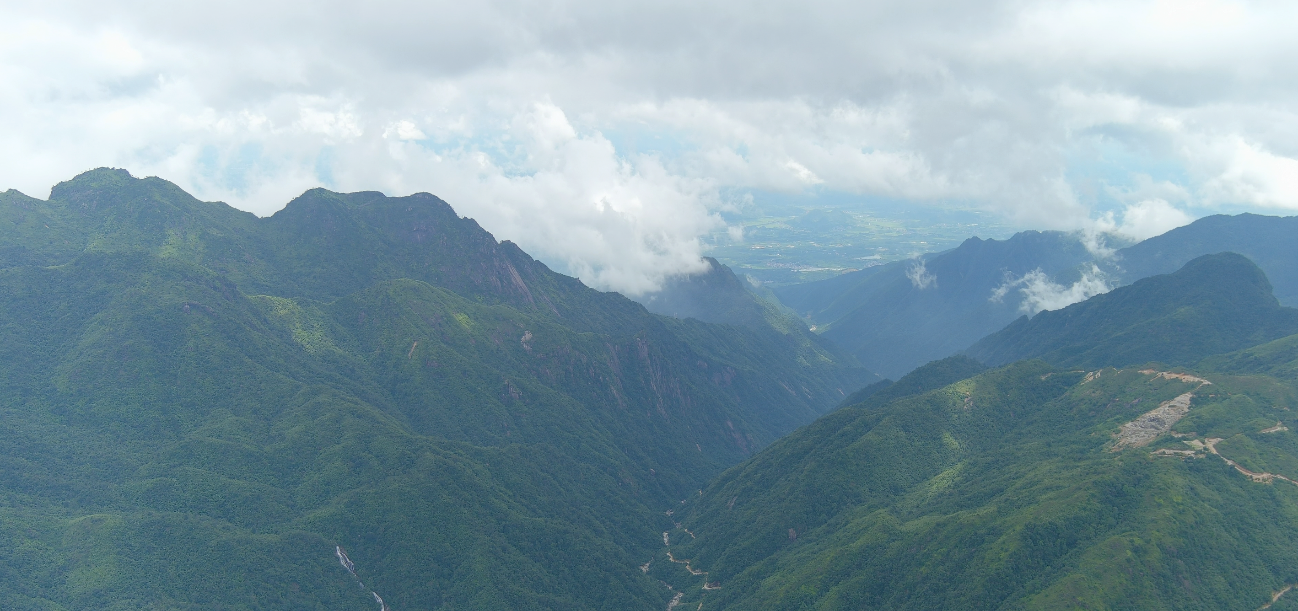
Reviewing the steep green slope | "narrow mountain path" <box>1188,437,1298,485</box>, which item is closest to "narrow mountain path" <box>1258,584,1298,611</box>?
the steep green slope

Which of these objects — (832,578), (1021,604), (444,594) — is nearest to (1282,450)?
(1021,604)

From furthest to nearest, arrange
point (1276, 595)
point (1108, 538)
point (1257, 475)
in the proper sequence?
point (1257, 475)
point (1108, 538)
point (1276, 595)

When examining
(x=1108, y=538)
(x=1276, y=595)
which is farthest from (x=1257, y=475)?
(x=1108, y=538)

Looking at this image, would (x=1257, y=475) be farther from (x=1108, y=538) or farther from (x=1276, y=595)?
(x=1108, y=538)

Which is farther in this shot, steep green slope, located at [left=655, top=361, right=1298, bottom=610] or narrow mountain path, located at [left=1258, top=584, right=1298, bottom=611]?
steep green slope, located at [left=655, top=361, right=1298, bottom=610]

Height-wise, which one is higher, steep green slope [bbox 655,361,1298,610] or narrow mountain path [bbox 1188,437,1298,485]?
narrow mountain path [bbox 1188,437,1298,485]

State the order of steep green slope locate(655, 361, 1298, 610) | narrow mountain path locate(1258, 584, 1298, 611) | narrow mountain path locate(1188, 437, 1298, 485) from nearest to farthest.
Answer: narrow mountain path locate(1258, 584, 1298, 611) → steep green slope locate(655, 361, 1298, 610) → narrow mountain path locate(1188, 437, 1298, 485)

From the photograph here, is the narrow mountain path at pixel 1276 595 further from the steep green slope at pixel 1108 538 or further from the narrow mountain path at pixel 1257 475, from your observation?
the narrow mountain path at pixel 1257 475

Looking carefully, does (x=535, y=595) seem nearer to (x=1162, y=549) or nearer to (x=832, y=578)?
(x=832, y=578)

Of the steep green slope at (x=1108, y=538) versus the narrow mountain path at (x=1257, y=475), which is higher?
the narrow mountain path at (x=1257, y=475)

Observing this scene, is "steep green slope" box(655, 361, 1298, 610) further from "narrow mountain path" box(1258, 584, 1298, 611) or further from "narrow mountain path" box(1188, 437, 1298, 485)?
"narrow mountain path" box(1258, 584, 1298, 611)

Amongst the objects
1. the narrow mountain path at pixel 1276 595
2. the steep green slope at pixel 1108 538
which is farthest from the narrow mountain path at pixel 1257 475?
the narrow mountain path at pixel 1276 595
